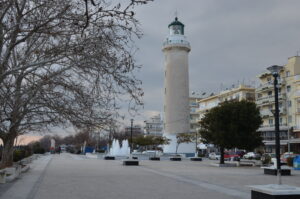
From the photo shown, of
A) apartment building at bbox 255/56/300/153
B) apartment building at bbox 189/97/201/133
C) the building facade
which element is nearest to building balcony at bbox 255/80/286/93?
apartment building at bbox 255/56/300/153

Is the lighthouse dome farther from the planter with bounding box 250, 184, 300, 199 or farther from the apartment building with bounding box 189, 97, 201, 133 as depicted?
the planter with bounding box 250, 184, 300, 199

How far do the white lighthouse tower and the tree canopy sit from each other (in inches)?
1066

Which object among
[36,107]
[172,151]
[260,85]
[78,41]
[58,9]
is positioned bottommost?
[172,151]

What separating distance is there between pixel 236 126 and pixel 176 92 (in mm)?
28773

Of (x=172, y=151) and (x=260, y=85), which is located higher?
(x=260, y=85)

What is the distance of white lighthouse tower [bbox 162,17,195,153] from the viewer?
56906mm

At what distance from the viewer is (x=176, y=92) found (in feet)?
186

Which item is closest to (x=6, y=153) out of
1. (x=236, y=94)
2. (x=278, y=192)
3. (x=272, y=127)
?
(x=278, y=192)

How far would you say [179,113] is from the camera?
57.0 meters

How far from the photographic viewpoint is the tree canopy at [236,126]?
2841cm

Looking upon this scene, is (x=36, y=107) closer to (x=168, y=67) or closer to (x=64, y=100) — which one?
(x=64, y=100)

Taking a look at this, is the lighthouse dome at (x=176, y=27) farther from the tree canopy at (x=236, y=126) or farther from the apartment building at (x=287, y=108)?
the tree canopy at (x=236, y=126)

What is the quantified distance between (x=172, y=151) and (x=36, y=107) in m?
44.8

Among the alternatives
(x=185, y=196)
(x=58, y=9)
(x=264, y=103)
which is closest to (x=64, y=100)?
(x=58, y=9)
